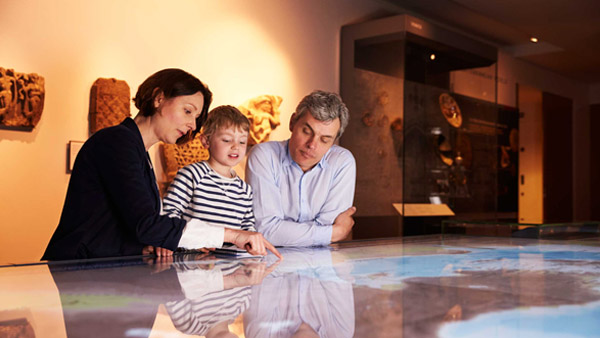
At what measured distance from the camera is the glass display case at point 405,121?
15.2 ft

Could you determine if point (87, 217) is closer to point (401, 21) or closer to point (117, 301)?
point (117, 301)

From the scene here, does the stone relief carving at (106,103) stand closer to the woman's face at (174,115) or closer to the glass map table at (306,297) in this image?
the woman's face at (174,115)

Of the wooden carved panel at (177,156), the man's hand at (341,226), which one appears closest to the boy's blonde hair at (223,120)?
the man's hand at (341,226)

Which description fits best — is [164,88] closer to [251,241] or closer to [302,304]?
[251,241]

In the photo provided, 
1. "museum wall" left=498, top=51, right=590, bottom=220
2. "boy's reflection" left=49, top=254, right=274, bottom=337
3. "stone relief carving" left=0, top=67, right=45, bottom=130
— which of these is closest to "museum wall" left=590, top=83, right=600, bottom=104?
"museum wall" left=498, top=51, right=590, bottom=220

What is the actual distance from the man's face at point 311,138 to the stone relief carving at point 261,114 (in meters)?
1.75

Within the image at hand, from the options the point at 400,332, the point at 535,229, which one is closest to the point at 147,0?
the point at 535,229

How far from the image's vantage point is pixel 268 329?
635mm

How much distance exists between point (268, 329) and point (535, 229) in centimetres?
168

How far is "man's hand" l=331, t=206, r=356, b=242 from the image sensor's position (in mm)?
2152

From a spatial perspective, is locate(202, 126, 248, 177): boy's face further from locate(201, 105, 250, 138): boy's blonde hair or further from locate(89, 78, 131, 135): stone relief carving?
locate(89, 78, 131, 135): stone relief carving

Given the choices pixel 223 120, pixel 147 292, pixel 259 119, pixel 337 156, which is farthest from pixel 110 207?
pixel 259 119

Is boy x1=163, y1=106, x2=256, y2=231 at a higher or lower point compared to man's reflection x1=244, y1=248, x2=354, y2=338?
higher

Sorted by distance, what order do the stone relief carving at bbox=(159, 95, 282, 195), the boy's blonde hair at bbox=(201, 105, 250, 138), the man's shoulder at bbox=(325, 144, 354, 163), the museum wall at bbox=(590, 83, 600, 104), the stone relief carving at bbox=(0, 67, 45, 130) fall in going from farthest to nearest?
the museum wall at bbox=(590, 83, 600, 104) < the stone relief carving at bbox=(159, 95, 282, 195) < the stone relief carving at bbox=(0, 67, 45, 130) < the man's shoulder at bbox=(325, 144, 354, 163) < the boy's blonde hair at bbox=(201, 105, 250, 138)
